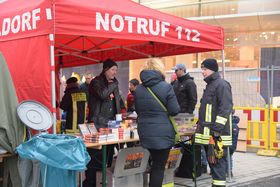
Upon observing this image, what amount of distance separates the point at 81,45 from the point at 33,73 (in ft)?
10.7

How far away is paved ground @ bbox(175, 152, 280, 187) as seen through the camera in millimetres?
6811

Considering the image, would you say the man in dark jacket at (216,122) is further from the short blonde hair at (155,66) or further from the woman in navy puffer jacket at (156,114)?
the short blonde hair at (155,66)

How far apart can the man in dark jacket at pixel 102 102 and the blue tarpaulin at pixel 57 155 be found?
1.47 meters

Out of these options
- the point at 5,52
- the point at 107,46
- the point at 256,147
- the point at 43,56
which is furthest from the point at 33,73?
the point at 256,147

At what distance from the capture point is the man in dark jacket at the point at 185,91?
7.04 meters

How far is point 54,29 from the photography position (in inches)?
177

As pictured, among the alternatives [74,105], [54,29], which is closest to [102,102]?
[74,105]

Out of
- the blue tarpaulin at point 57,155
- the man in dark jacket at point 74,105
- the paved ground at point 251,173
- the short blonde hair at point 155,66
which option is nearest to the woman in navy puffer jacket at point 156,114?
the short blonde hair at point 155,66

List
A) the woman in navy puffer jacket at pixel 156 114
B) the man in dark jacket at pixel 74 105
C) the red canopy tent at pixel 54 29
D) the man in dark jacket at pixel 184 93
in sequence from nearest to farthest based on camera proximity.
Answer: the red canopy tent at pixel 54 29 < the woman in navy puffer jacket at pixel 156 114 < the man in dark jacket at pixel 74 105 < the man in dark jacket at pixel 184 93

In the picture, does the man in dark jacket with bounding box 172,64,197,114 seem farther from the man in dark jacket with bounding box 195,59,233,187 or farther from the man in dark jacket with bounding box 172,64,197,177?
the man in dark jacket with bounding box 195,59,233,187

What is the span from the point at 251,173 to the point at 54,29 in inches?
191

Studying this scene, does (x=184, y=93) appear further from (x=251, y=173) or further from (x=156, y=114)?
(x=156, y=114)

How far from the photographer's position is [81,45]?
26.6 ft

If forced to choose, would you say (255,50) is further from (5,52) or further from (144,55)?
(5,52)
